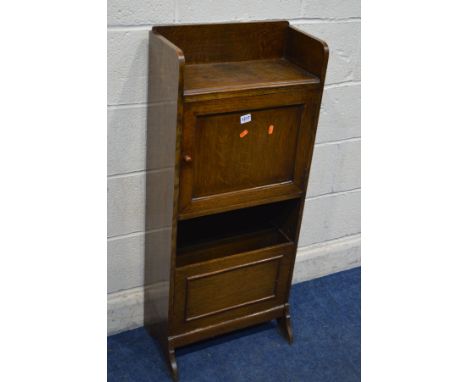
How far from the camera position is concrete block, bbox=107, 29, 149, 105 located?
5.60 feet

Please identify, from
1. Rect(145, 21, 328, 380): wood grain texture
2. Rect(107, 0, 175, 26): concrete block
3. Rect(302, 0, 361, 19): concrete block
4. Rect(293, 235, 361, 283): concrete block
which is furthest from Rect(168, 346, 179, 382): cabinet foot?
Rect(302, 0, 361, 19): concrete block

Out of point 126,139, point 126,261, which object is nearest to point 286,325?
point 126,261

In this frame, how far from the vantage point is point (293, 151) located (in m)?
1.82

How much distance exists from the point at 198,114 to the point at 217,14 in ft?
1.28

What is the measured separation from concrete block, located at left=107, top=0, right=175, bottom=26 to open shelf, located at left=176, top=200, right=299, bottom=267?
0.71 meters

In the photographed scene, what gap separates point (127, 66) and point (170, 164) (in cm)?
32

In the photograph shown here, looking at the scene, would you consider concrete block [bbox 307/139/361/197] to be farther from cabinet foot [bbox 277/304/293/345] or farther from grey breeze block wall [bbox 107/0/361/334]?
cabinet foot [bbox 277/304/293/345]

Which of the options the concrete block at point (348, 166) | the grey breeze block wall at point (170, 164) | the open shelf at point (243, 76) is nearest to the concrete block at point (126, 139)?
the grey breeze block wall at point (170, 164)

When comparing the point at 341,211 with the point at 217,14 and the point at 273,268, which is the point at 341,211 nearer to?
the point at 273,268

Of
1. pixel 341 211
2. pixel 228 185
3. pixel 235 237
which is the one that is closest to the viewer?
pixel 228 185

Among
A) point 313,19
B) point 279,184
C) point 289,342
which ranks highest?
point 313,19

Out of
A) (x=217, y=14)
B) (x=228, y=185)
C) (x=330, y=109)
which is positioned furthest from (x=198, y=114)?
(x=330, y=109)

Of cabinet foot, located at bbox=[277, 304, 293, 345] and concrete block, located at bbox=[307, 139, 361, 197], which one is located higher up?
concrete block, located at bbox=[307, 139, 361, 197]

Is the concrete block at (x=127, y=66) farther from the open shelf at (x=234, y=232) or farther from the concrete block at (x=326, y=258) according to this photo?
the concrete block at (x=326, y=258)
